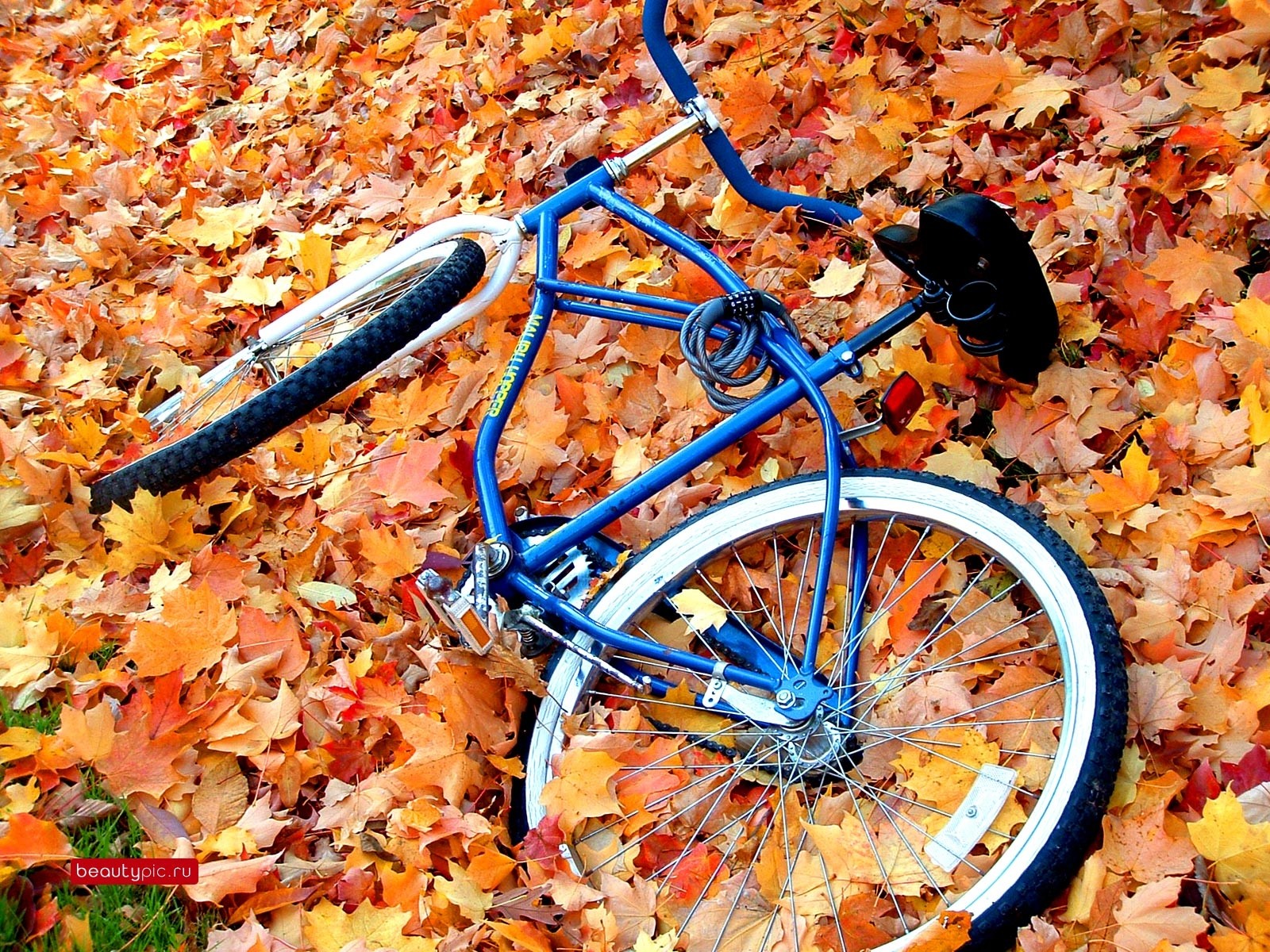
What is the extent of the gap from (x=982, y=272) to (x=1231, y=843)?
115cm

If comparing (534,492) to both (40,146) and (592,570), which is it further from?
(40,146)

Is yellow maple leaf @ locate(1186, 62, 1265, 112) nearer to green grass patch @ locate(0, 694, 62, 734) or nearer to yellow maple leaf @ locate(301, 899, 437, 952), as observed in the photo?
yellow maple leaf @ locate(301, 899, 437, 952)

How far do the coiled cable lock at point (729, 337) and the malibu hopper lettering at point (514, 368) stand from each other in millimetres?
453

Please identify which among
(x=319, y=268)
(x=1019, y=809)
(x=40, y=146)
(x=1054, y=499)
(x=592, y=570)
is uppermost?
(x=40, y=146)

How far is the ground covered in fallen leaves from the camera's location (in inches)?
73.5

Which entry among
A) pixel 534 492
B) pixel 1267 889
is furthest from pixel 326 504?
pixel 1267 889

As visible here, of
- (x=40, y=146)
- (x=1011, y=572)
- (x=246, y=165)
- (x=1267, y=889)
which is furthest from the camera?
(x=40, y=146)

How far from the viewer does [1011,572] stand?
6.68 ft

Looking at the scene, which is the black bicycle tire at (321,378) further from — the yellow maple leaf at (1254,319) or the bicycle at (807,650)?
the yellow maple leaf at (1254,319)

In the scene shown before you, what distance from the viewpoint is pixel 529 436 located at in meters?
2.61

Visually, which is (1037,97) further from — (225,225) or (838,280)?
(225,225)

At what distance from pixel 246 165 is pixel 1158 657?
13.0 ft

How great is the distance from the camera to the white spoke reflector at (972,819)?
1707 millimetres

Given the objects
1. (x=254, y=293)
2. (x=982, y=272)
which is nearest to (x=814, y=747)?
(x=982, y=272)
